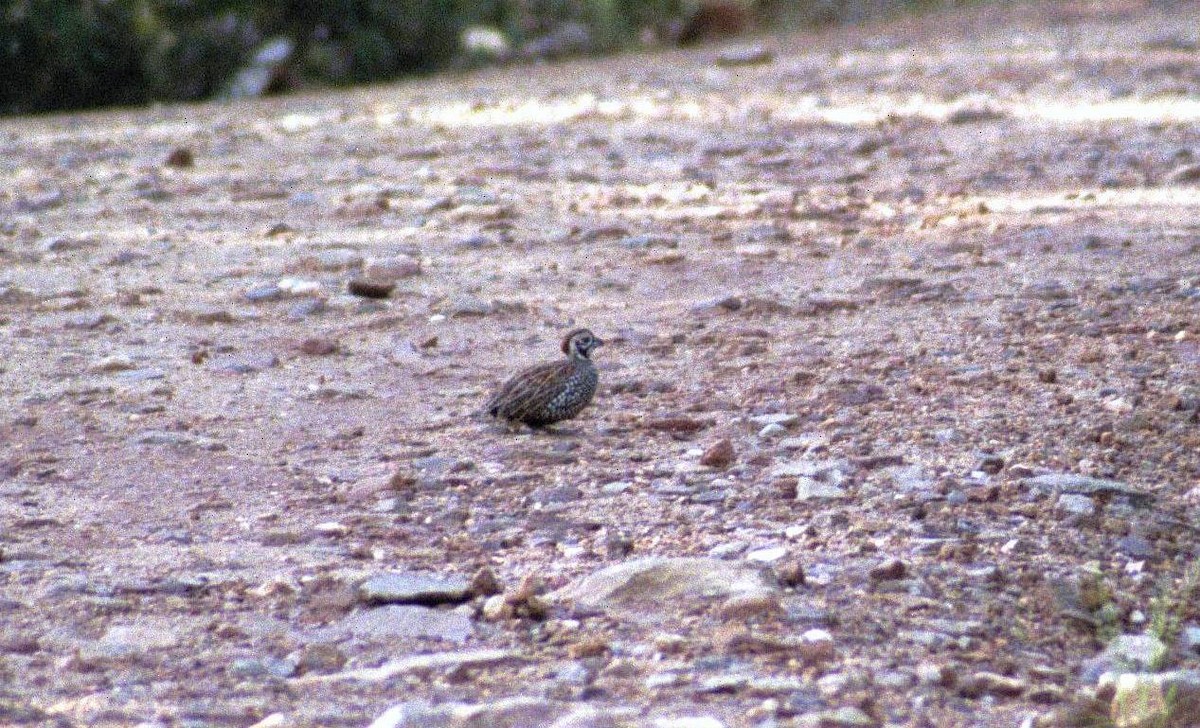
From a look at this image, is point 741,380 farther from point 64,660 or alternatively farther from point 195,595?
point 64,660

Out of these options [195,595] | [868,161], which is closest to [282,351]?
[195,595]

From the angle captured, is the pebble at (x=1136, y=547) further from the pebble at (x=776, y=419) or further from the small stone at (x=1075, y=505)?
the pebble at (x=776, y=419)

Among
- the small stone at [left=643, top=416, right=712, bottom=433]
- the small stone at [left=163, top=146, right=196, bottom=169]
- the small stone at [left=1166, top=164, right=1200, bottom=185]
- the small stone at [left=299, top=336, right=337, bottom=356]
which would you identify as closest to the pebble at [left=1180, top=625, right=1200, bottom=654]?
the small stone at [left=643, top=416, right=712, bottom=433]

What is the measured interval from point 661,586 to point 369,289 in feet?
11.9

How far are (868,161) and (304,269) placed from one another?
13.0 feet

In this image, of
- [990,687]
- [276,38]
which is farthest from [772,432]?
[276,38]

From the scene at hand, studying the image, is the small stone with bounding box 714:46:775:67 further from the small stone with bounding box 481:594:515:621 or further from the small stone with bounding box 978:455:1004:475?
the small stone with bounding box 481:594:515:621

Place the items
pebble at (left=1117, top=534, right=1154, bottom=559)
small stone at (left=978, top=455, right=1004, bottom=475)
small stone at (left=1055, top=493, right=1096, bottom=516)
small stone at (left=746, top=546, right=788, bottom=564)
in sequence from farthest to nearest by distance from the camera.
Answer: small stone at (left=978, top=455, right=1004, bottom=475) < small stone at (left=1055, top=493, right=1096, bottom=516) < pebble at (left=1117, top=534, right=1154, bottom=559) < small stone at (left=746, top=546, right=788, bottom=564)

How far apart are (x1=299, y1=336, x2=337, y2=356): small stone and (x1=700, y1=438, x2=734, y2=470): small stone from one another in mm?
1891

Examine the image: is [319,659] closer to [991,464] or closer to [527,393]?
[527,393]

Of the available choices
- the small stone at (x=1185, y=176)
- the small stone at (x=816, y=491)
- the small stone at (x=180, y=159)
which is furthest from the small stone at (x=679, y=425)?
the small stone at (x=180, y=159)

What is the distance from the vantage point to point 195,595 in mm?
4473

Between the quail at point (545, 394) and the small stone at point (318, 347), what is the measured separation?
1.11 m

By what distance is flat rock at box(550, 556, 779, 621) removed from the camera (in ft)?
14.1
